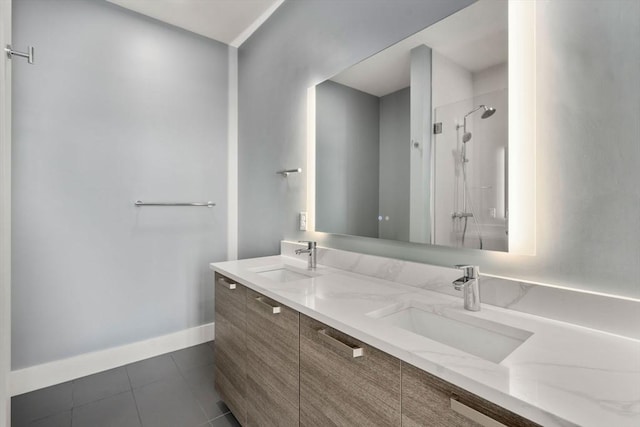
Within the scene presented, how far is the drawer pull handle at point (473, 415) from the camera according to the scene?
537 mm

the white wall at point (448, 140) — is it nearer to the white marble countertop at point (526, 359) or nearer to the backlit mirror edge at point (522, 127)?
the backlit mirror edge at point (522, 127)

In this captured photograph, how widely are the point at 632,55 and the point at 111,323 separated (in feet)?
9.78

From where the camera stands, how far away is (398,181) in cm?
140

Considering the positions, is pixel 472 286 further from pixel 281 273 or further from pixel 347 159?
pixel 281 273

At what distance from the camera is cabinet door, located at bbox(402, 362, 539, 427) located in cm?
54

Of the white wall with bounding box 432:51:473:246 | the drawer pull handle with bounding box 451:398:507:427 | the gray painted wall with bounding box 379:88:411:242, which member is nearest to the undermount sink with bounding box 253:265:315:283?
the gray painted wall with bounding box 379:88:411:242

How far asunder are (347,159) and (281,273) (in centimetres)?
79

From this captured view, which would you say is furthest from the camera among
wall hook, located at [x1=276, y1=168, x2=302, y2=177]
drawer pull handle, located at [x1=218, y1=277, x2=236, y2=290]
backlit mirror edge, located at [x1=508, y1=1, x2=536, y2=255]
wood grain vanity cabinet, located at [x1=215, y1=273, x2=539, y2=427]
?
wall hook, located at [x1=276, y1=168, x2=302, y2=177]

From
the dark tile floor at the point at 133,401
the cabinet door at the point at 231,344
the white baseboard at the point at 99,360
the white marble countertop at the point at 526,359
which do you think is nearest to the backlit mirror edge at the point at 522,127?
the white marble countertop at the point at 526,359

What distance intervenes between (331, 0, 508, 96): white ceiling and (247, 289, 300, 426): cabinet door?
3.73ft

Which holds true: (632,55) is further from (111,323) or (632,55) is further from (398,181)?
(111,323)

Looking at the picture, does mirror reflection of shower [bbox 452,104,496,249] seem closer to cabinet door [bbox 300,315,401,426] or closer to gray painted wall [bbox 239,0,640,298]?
gray painted wall [bbox 239,0,640,298]

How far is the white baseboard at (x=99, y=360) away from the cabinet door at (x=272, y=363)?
1.36 meters

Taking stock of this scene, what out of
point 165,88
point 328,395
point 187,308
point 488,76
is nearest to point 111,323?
point 187,308
